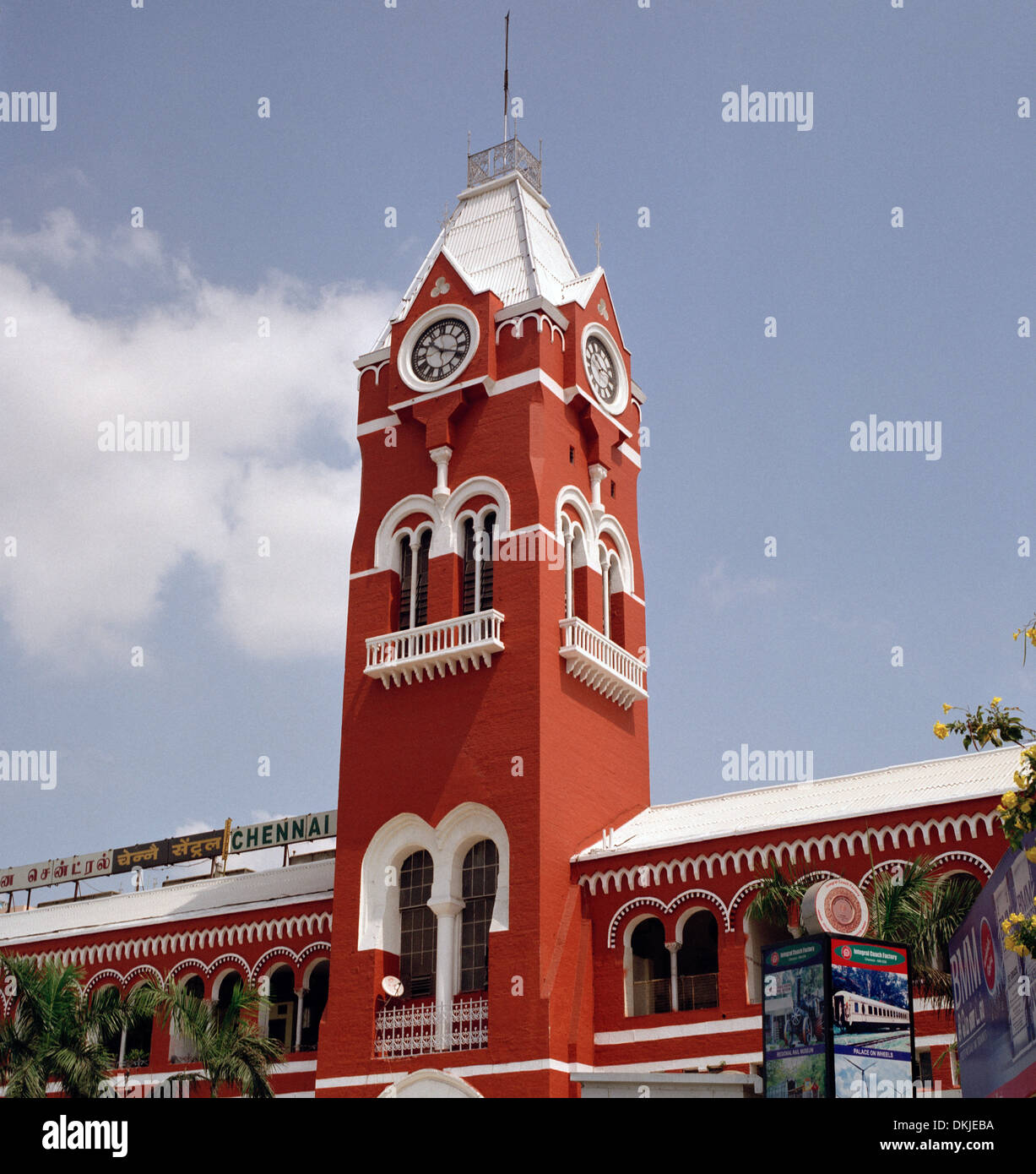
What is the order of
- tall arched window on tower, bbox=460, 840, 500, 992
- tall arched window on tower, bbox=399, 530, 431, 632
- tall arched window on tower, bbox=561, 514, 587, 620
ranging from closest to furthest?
1. tall arched window on tower, bbox=460, 840, 500, 992
2. tall arched window on tower, bbox=561, 514, 587, 620
3. tall arched window on tower, bbox=399, 530, 431, 632

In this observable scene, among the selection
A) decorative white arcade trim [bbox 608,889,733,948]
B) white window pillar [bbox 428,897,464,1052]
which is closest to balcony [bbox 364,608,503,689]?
white window pillar [bbox 428,897,464,1052]

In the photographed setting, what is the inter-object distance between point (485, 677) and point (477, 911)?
5.64 meters

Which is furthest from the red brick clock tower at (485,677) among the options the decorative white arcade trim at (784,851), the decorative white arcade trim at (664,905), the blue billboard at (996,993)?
the blue billboard at (996,993)

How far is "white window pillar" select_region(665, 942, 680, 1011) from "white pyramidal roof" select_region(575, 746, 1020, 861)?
225 cm

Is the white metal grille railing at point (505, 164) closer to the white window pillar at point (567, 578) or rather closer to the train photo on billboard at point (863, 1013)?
the white window pillar at point (567, 578)

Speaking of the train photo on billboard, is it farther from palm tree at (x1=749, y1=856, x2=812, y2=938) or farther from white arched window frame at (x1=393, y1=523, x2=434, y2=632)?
white arched window frame at (x1=393, y1=523, x2=434, y2=632)

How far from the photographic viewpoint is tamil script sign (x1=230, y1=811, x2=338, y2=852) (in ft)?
171

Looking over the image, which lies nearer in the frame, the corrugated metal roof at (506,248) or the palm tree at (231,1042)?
the palm tree at (231,1042)

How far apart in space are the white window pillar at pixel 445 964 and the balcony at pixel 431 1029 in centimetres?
2

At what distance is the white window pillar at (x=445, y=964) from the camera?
105 feet

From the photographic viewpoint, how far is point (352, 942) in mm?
34219

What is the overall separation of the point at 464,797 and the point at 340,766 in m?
4.25

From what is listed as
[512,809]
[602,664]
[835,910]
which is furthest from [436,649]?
[835,910]
